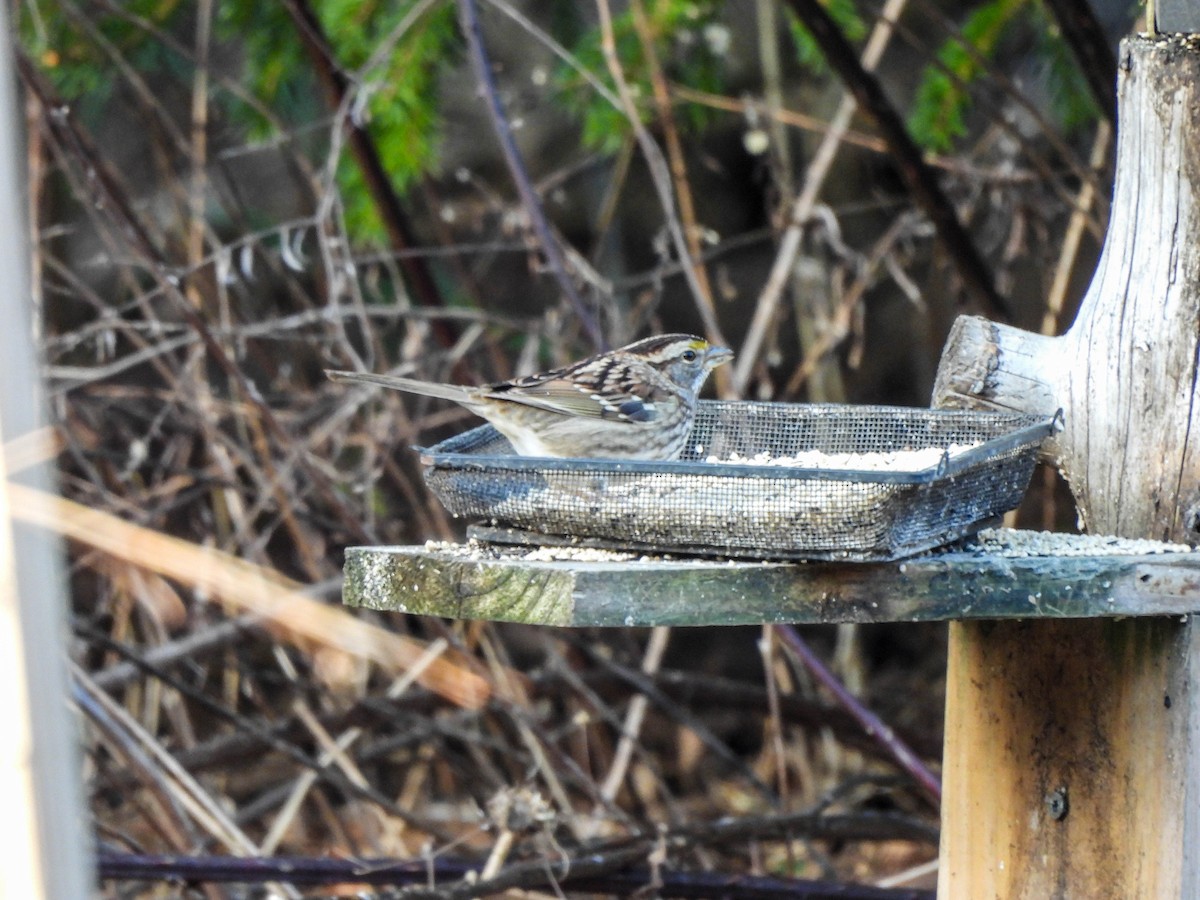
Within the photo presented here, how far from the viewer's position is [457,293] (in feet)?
19.7


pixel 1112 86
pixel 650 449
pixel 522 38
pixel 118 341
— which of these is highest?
pixel 522 38

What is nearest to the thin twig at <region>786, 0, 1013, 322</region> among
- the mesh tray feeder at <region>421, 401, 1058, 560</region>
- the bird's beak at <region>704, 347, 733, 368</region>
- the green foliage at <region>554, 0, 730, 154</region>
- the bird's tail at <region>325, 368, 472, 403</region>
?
the green foliage at <region>554, 0, 730, 154</region>

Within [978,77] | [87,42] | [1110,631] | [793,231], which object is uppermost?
[87,42]

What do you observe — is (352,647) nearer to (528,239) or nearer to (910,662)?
(528,239)

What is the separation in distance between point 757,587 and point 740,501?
0.41 feet

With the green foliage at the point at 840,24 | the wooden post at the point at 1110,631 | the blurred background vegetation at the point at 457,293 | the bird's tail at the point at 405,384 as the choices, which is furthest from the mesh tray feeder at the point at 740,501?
the green foliage at the point at 840,24

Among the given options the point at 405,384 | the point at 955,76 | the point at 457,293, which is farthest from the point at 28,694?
the point at 457,293

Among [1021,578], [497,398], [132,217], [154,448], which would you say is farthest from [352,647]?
[154,448]

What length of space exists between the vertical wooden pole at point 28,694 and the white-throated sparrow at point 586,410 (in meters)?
2.34

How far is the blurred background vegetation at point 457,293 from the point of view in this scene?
459 cm

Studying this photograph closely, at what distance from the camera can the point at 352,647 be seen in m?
2.82

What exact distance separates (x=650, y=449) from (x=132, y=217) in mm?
1835

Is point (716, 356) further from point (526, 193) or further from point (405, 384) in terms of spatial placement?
point (405, 384)

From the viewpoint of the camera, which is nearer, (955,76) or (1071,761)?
(1071,761)
